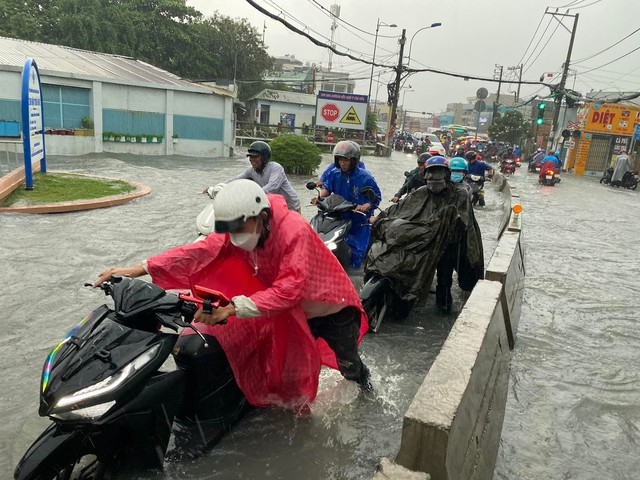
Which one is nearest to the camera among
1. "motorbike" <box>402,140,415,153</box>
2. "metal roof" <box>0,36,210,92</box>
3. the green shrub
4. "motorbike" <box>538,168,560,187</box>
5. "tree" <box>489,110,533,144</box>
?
the green shrub

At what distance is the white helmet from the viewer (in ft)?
7.72

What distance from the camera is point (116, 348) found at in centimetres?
209

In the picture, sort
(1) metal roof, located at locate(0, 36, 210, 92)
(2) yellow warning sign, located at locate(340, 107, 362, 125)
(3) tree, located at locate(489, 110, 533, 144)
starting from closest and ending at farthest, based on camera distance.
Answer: (1) metal roof, located at locate(0, 36, 210, 92)
(2) yellow warning sign, located at locate(340, 107, 362, 125)
(3) tree, located at locate(489, 110, 533, 144)

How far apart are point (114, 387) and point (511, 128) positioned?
155ft

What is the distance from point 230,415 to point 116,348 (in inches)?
38.9

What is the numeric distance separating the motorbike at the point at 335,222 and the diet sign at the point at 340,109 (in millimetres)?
19170

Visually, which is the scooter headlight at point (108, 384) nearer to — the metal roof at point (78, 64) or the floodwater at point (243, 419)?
the floodwater at point (243, 419)

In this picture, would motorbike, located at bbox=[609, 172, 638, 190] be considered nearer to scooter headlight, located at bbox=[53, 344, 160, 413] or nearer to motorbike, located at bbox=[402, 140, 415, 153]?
motorbike, located at bbox=[402, 140, 415, 153]

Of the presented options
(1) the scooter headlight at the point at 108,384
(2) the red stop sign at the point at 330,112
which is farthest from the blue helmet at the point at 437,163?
(2) the red stop sign at the point at 330,112

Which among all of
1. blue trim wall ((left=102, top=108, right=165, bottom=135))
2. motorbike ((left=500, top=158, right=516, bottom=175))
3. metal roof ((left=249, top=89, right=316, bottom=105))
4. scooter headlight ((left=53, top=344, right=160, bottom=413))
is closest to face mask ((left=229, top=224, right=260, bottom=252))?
scooter headlight ((left=53, top=344, right=160, bottom=413))

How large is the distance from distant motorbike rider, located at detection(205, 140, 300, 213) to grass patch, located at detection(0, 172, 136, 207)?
462 centimetres

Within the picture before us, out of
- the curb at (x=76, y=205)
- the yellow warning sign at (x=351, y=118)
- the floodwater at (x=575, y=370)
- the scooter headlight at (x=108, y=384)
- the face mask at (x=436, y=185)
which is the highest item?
the yellow warning sign at (x=351, y=118)

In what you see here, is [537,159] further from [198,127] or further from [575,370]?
[575,370]

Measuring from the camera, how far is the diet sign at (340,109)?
24.0 metres
